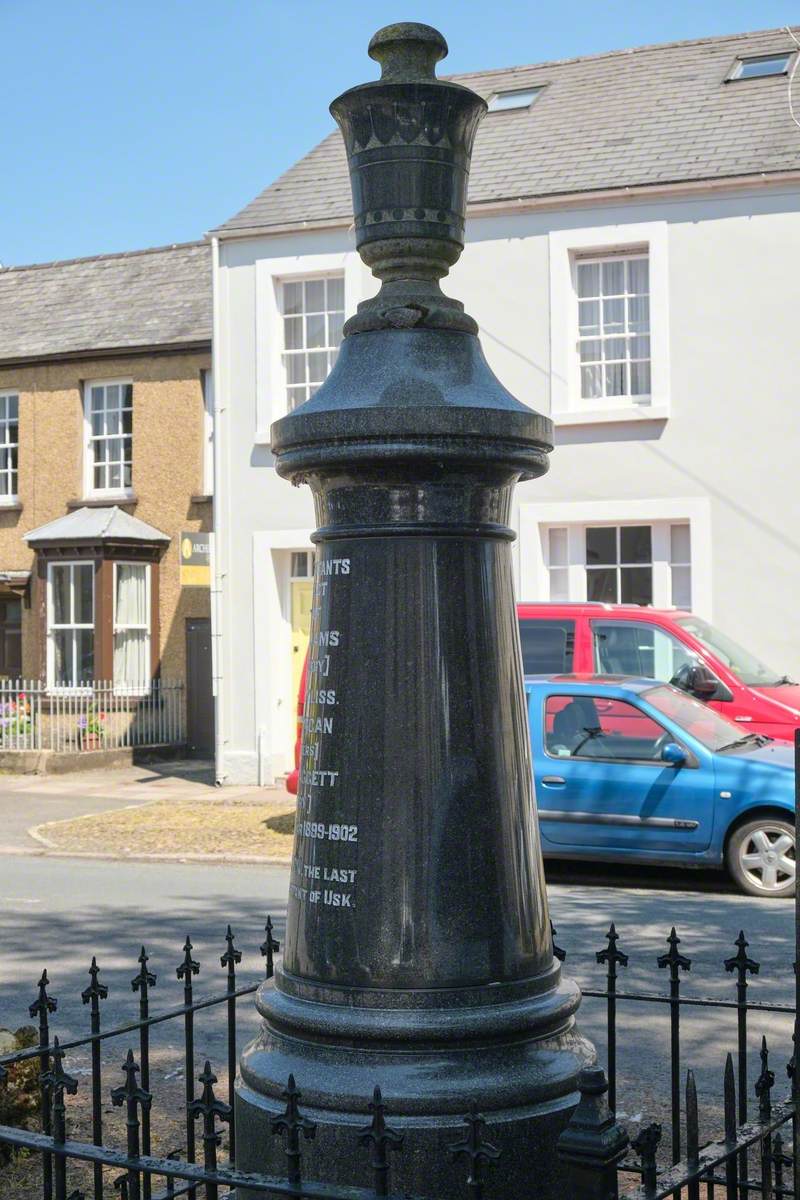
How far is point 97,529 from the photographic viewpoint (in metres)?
24.1

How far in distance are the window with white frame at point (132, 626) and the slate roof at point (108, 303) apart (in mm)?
3774

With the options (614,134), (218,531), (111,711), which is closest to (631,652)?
(218,531)

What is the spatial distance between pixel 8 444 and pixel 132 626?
4183 mm

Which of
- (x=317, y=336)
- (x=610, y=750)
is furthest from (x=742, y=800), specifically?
(x=317, y=336)

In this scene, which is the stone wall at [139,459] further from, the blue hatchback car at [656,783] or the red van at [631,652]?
the blue hatchback car at [656,783]

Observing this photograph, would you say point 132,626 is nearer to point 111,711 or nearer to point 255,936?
point 111,711

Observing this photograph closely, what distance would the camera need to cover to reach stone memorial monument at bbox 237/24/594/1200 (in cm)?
390

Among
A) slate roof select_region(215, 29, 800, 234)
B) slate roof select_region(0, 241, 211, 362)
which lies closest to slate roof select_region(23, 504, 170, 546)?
slate roof select_region(0, 241, 211, 362)

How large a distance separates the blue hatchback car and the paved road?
0.33m

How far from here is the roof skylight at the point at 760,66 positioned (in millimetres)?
18641

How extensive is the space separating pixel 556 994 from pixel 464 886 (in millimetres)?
463

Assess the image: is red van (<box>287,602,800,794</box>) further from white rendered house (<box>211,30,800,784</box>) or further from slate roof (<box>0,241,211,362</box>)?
slate roof (<box>0,241,211,362</box>)

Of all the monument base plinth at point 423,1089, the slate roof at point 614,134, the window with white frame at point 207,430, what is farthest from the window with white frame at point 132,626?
the monument base plinth at point 423,1089

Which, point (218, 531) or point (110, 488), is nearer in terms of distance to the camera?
point (218, 531)
